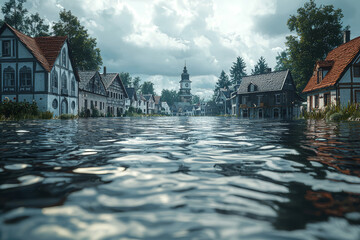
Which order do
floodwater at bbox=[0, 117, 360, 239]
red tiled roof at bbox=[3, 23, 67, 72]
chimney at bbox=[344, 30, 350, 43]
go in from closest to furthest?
floodwater at bbox=[0, 117, 360, 239] → red tiled roof at bbox=[3, 23, 67, 72] → chimney at bbox=[344, 30, 350, 43]

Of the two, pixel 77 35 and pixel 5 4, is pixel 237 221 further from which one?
pixel 5 4

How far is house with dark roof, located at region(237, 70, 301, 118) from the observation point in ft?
146

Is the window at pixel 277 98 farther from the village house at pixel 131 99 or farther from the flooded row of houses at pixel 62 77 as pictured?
the village house at pixel 131 99

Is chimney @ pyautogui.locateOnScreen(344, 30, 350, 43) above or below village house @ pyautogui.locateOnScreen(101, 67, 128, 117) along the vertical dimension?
above

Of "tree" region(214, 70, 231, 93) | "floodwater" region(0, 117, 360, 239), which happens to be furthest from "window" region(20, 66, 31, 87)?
"tree" region(214, 70, 231, 93)

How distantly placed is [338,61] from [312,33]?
359 inches

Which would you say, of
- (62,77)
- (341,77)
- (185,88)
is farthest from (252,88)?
(185,88)

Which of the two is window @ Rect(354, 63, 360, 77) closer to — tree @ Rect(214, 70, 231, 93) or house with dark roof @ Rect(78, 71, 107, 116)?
house with dark roof @ Rect(78, 71, 107, 116)

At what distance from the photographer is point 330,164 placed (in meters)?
3.01

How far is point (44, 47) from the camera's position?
28719mm

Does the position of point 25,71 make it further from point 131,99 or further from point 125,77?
point 125,77

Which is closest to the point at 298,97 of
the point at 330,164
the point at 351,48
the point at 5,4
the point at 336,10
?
the point at 336,10

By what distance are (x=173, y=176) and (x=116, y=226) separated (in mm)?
1118

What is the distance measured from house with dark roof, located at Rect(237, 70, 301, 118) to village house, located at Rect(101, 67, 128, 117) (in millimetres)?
23442
